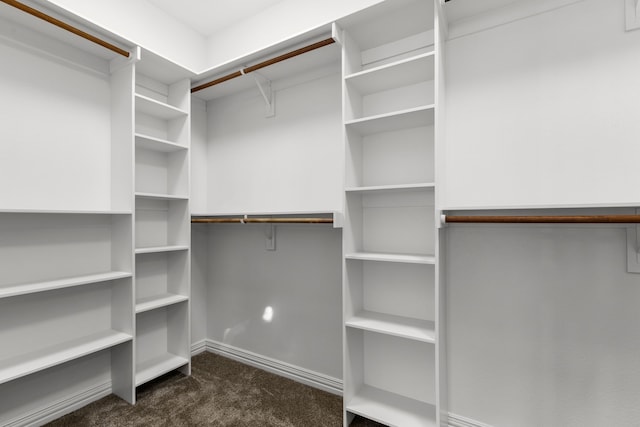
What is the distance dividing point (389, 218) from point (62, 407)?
7.73 feet

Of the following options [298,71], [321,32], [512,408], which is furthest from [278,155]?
[512,408]

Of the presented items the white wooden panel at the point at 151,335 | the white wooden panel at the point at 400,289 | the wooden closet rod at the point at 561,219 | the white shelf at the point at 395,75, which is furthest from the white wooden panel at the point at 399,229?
the white wooden panel at the point at 151,335

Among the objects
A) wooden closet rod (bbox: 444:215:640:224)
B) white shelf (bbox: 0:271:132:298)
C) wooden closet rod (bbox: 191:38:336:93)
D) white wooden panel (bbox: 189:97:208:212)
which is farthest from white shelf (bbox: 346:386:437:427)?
wooden closet rod (bbox: 191:38:336:93)

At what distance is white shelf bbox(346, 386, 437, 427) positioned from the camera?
1.69 meters

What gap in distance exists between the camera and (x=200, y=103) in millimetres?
2861

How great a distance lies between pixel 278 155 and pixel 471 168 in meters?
1.39

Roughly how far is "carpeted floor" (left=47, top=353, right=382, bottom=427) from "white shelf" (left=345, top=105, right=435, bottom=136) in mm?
1770

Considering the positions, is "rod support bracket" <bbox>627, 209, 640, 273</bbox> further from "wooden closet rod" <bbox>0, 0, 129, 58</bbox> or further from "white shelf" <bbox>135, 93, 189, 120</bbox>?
"wooden closet rod" <bbox>0, 0, 129, 58</bbox>

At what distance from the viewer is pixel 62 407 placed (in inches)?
76.9

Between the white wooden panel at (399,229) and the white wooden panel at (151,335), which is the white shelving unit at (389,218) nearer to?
the white wooden panel at (399,229)

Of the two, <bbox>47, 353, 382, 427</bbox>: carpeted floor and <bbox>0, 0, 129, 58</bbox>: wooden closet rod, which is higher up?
<bbox>0, 0, 129, 58</bbox>: wooden closet rod

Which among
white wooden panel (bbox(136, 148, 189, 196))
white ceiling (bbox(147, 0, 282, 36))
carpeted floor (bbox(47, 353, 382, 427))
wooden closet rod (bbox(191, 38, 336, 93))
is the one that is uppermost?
white ceiling (bbox(147, 0, 282, 36))

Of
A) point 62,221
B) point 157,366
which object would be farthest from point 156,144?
point 157,366

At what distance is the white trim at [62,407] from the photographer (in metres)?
1.80
